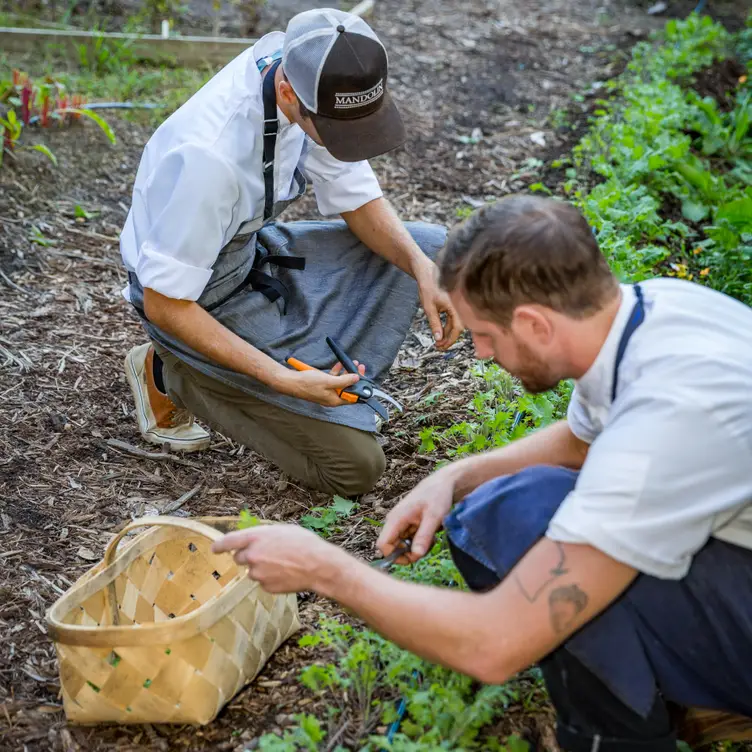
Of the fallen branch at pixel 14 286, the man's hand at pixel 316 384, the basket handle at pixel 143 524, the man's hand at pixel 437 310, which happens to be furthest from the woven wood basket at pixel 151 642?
the fallen branch at pixel 14 286

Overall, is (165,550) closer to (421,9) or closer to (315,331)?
(315,331)

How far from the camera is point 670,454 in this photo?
1637 mm

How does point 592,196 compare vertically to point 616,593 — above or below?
below

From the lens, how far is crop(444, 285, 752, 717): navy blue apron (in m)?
1.81

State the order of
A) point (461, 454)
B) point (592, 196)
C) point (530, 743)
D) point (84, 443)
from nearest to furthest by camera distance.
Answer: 1. point (530, 743)
2. point (461, 454)
3. point (84, 443)
4. point (592, 196)

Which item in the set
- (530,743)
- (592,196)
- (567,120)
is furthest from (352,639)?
(567,120)

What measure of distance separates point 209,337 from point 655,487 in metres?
1.64

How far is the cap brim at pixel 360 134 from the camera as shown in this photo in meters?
2.75

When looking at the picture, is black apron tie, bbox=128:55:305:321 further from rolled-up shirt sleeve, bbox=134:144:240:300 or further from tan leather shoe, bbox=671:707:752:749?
tan leather shoe, bbox=671:707:752:749

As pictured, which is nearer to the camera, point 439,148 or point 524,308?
point 524,308

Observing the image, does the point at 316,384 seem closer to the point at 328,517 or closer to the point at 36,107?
the point at 328,517

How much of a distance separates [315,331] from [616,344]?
1.55 meters

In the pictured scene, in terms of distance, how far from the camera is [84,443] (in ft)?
11.1

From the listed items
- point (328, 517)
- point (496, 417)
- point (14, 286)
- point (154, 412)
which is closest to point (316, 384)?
point (328, 517)
